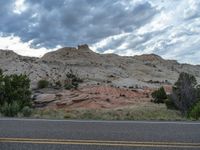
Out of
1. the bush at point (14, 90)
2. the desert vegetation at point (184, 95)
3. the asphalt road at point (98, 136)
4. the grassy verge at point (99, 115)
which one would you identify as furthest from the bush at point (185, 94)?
the asphalt road at point (98, 136)

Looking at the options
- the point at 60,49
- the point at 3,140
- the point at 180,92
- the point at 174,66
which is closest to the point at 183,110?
the point at 180,92

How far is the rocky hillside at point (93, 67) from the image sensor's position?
87.2 m

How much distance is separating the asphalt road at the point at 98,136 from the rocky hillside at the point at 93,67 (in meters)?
66.4

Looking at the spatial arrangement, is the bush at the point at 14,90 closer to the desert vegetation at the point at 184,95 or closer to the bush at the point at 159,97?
the desert vegetation at the point at 184,95

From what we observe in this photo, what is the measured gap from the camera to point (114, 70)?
108 meters

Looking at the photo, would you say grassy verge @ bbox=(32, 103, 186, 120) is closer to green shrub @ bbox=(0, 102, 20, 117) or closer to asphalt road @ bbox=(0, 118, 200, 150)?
green shrub @ bbox=(0, 102, 20, 117)

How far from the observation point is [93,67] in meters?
106

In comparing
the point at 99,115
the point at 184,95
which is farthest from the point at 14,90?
the point at 99,115

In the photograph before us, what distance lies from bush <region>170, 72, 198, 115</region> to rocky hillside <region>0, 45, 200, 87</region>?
43867 millimetres

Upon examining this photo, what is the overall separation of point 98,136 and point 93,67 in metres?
98.7

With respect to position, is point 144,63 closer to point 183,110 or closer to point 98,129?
point 183,110

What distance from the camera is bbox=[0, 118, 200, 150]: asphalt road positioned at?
257 inches

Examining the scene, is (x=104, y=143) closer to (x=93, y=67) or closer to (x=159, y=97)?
(x=159, y=97)

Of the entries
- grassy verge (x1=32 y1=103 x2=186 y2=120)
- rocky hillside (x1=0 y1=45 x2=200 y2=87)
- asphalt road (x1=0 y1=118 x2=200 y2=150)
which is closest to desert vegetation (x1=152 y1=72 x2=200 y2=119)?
grassy verge (x1=32 y1=103 x2=186 y2=120)
